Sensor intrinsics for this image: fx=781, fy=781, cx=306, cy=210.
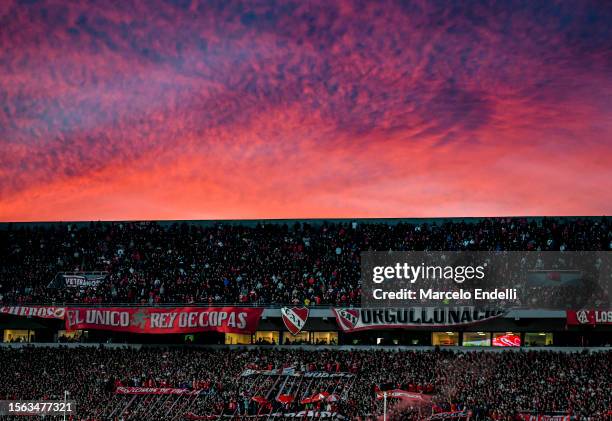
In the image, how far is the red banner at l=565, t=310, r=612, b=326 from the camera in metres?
42.2

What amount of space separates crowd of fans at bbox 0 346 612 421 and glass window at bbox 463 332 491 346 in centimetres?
235

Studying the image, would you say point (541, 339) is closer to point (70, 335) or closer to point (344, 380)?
point (344, 380)

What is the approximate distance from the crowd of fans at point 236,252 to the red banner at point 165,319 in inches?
74.5

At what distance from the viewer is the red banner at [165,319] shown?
45938mm

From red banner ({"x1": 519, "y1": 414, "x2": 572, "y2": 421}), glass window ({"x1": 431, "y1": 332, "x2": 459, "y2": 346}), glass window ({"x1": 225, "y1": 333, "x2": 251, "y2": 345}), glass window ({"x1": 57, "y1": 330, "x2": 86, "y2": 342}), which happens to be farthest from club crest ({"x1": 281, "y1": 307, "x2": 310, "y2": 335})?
glass window ({"x1": 57, "y1": 330, "x2": 86, "y2": 342})

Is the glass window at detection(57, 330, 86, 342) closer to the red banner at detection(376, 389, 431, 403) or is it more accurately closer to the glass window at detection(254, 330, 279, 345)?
the glass window at detection(254, 330, 279, 345)

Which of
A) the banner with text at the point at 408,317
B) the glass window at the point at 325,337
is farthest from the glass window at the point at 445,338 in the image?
the glass window at the point at 325,337

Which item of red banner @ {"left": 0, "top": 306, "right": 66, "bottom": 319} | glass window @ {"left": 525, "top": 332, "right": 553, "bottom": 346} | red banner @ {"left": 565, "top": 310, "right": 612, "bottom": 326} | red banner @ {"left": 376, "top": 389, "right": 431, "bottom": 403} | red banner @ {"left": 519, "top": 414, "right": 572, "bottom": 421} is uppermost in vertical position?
red banner @ {"left": 0, "top": 306, "right": 66, "bottom": 319}

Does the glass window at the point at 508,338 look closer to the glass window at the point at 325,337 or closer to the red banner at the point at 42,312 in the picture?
the glass window at the point at 325,337

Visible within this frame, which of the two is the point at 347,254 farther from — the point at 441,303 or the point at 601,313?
the point at 601,313

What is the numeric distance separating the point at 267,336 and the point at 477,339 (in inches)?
511

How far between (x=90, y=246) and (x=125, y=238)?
2457 mm

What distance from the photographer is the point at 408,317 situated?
4372cm

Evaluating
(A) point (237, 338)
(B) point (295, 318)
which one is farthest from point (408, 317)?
(A) point (237, 338)
